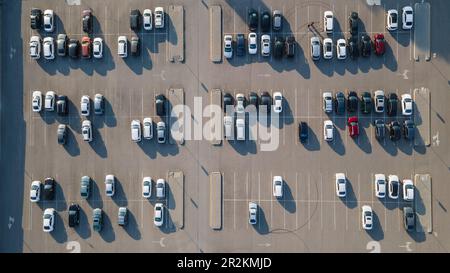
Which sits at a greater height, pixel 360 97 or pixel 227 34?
pixel 227 34

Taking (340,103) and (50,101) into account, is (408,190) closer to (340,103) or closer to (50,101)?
(340,103)

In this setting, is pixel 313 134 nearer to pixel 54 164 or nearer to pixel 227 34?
pixel 227 34

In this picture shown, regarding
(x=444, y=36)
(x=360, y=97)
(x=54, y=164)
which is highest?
(x=444, y=36)

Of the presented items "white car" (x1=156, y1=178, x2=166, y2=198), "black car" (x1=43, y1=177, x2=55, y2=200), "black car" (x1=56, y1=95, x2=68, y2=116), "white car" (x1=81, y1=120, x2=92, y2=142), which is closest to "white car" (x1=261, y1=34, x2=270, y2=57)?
"white car" (x1=156, y1=178, x2=166, y2=198)

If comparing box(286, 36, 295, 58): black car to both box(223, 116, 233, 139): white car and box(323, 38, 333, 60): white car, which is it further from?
box(223, 116, 233, 139): white car

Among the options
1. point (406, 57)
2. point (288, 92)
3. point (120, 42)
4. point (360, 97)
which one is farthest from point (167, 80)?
point (406, 57)
